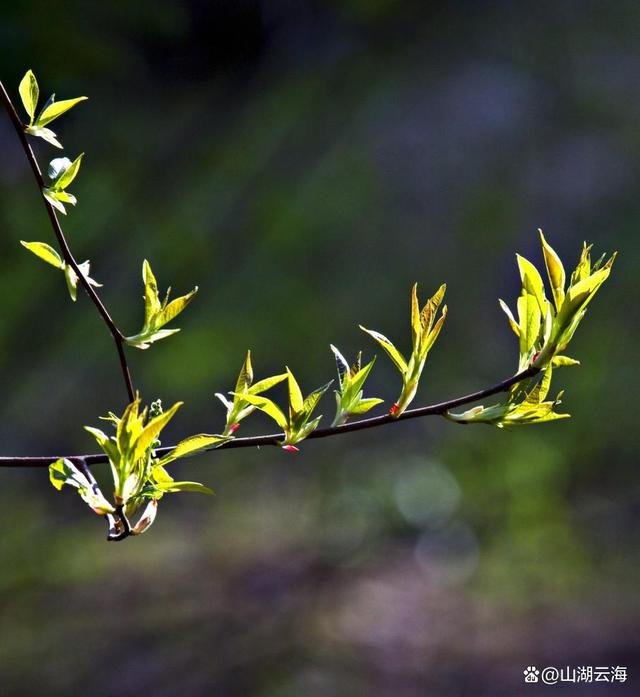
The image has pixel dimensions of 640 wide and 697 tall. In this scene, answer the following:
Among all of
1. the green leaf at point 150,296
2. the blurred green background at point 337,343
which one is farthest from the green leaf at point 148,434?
the blurred green background at point 337,343

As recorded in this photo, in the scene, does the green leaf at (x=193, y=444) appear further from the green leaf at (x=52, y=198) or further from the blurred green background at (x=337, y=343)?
the blurred green background at (x=337, y=343)

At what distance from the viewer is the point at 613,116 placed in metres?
2.46

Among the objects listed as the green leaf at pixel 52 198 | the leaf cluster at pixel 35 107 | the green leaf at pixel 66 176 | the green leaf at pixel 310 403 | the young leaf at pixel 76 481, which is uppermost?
the leaf cluster at pixel 35 107

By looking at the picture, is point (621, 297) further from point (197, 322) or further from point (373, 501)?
point (197, 322)

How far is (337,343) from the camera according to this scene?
2117mm

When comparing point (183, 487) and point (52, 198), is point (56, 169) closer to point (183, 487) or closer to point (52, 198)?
point (52, 198)

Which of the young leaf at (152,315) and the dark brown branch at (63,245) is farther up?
the dark brown branch at (63,245)

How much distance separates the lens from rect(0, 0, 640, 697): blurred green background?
1.73 meters

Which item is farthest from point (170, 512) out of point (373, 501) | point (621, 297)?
point (621, 297)

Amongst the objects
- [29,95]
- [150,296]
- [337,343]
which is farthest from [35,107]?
[337,343]

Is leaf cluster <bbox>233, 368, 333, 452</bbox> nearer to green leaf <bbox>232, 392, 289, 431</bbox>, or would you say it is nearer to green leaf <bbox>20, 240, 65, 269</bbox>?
green leaf <bbox>232, 392, 289, 431</bbox>

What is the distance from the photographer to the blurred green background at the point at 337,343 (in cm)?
173

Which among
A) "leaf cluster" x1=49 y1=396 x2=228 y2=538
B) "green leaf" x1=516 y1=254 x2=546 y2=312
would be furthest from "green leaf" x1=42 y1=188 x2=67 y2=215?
"green leaf" x1=516 y1=254 x2=546 y2=312

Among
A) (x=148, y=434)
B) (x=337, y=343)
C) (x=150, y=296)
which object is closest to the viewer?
(x=148, y=434)
